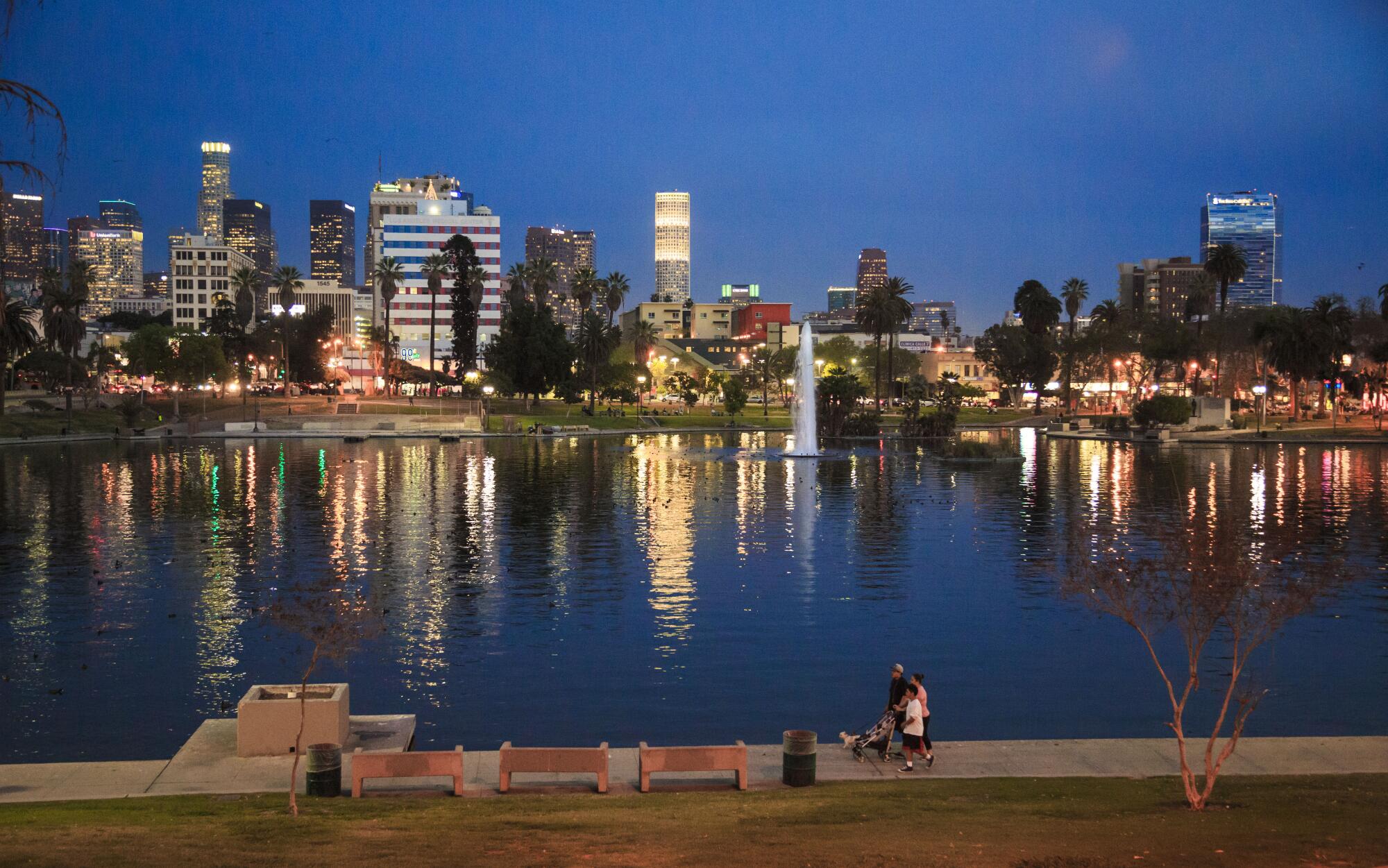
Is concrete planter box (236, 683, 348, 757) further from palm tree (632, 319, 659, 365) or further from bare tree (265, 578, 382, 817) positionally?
palm tree (632, 319, 659, 365)

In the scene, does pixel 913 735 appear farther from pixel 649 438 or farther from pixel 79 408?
pixel 79 408

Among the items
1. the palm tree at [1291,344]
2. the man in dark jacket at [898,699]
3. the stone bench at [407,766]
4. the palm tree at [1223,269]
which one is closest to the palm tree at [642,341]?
the palm tree at [1223,269]

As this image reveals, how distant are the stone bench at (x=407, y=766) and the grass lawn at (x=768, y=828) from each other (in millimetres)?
376

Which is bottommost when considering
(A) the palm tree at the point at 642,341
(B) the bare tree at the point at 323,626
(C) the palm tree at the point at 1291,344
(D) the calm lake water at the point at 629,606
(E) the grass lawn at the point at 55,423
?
(D) the calm lake water at the point at 629,606

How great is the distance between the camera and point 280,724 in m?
17.0

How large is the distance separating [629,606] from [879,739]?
44.7ft

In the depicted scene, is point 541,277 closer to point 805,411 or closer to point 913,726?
point 805,411

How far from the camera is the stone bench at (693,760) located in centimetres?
1533

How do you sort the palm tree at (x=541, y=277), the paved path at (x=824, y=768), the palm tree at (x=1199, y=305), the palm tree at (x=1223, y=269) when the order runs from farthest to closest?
1. the palm tree at (x=541, y=277)
2. the palm tree at (x=1199, y=305)
3. the palm tree at (x=1223, y=269)
4. the paved path at (x=824, y=768)

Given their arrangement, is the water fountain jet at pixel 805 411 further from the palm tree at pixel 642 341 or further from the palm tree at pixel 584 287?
the palm tree at pixel 642 341

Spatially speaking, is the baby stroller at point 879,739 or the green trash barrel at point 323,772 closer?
the green trash barrel at point 323,772

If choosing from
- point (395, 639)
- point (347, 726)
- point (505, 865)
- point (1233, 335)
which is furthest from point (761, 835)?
point (1233, 335)

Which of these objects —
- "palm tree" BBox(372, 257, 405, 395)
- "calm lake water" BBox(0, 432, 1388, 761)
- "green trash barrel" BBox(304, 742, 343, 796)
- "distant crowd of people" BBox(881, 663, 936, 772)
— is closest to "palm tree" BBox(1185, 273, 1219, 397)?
"calm lake water" BBox(0, 432, 1388, 761)

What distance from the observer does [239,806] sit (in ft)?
47.0
